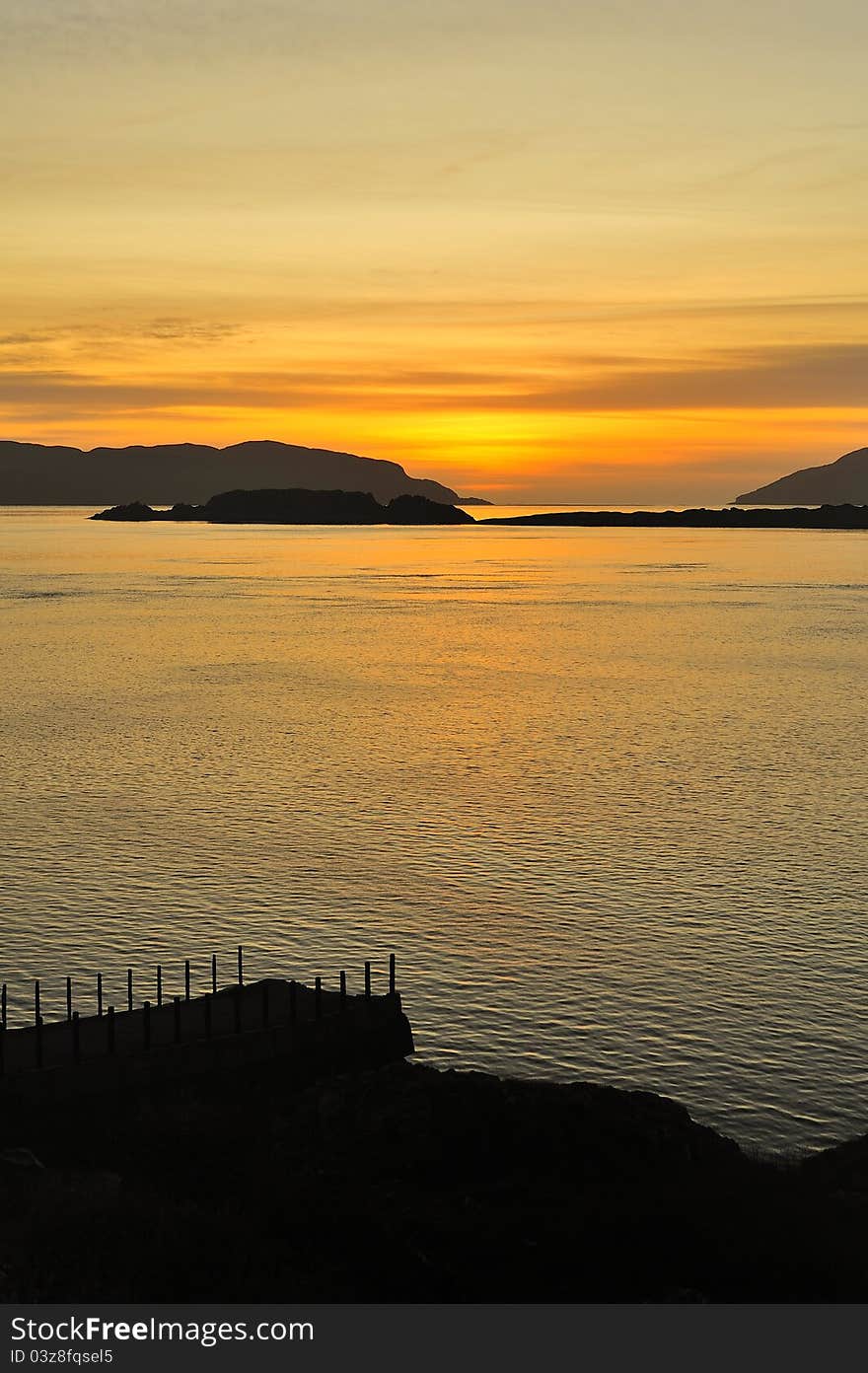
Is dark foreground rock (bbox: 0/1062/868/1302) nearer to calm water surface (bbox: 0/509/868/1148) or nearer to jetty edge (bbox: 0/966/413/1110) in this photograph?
jetty edge (bbox: 0/966/413/1110)

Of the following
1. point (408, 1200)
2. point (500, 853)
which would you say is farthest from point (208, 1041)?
point (500, 853)

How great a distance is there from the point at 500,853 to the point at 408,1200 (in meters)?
30.2

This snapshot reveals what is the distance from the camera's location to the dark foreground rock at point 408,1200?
24.2 m

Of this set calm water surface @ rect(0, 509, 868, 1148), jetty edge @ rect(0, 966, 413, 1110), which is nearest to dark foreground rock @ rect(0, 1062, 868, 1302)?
jetty edge @ rect(0, 966, 413, 1110)

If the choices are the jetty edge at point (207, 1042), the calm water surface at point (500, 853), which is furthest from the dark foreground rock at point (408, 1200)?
the calm water surface at point (500, 853)

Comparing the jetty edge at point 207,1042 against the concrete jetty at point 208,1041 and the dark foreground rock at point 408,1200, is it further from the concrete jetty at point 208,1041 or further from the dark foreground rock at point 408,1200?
the dark foreground rock at point 408,1200

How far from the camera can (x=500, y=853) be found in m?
57.0

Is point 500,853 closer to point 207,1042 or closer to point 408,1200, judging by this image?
point 207,1042

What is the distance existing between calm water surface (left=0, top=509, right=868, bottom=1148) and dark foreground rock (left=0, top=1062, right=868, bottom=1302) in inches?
203

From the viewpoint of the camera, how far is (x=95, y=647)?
13350 cm

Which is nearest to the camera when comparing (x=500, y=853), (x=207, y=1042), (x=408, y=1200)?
(x=408, y=1200)

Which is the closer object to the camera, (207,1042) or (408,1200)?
(408,1200)
